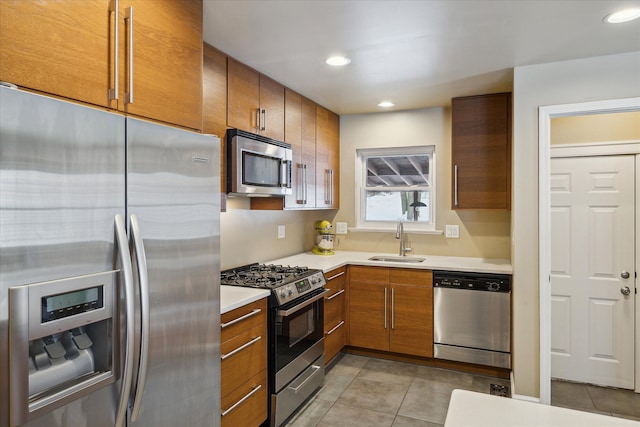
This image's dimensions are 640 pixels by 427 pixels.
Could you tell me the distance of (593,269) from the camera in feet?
10.6

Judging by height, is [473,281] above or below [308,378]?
above

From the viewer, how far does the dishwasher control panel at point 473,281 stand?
129 inches

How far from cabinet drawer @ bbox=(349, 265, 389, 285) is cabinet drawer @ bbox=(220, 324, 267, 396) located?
4.83 feet

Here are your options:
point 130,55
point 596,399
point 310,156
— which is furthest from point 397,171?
point 130,55

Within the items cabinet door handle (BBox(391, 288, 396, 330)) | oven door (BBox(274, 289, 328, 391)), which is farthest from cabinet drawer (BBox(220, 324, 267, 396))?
cabinet door handle (BBox(391, 288, 396, 330))

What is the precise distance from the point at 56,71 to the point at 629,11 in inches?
100

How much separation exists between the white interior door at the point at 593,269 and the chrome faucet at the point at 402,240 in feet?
4.43

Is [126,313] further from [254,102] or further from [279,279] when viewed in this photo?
[254,102]

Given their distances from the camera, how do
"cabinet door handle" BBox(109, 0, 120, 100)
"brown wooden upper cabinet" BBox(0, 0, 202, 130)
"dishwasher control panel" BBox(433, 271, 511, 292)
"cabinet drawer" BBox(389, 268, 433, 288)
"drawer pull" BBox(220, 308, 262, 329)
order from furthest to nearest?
"cabinet drawer" BBox(389, 268, 433, 288)
"dishwasher control panel" BBox(433, 271, 511, 292)
"drawer pull" BBox(220, 308, 262, 329)
"cabinet door handle" BBox(109, 0, 120, 100)
"brown wooden upper cabinet" BBox(0, 0, 202, 130)

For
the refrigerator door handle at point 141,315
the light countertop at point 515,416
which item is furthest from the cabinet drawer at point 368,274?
the refrigerator door handle at point 141,315

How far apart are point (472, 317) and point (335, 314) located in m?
1.13

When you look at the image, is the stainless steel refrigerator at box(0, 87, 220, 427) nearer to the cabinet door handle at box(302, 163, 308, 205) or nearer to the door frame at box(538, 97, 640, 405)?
the cabinet door handle at box(302, 163, 308, 205)

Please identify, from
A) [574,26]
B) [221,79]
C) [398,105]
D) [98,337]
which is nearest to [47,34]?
[98,337]

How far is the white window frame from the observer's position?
418cm
